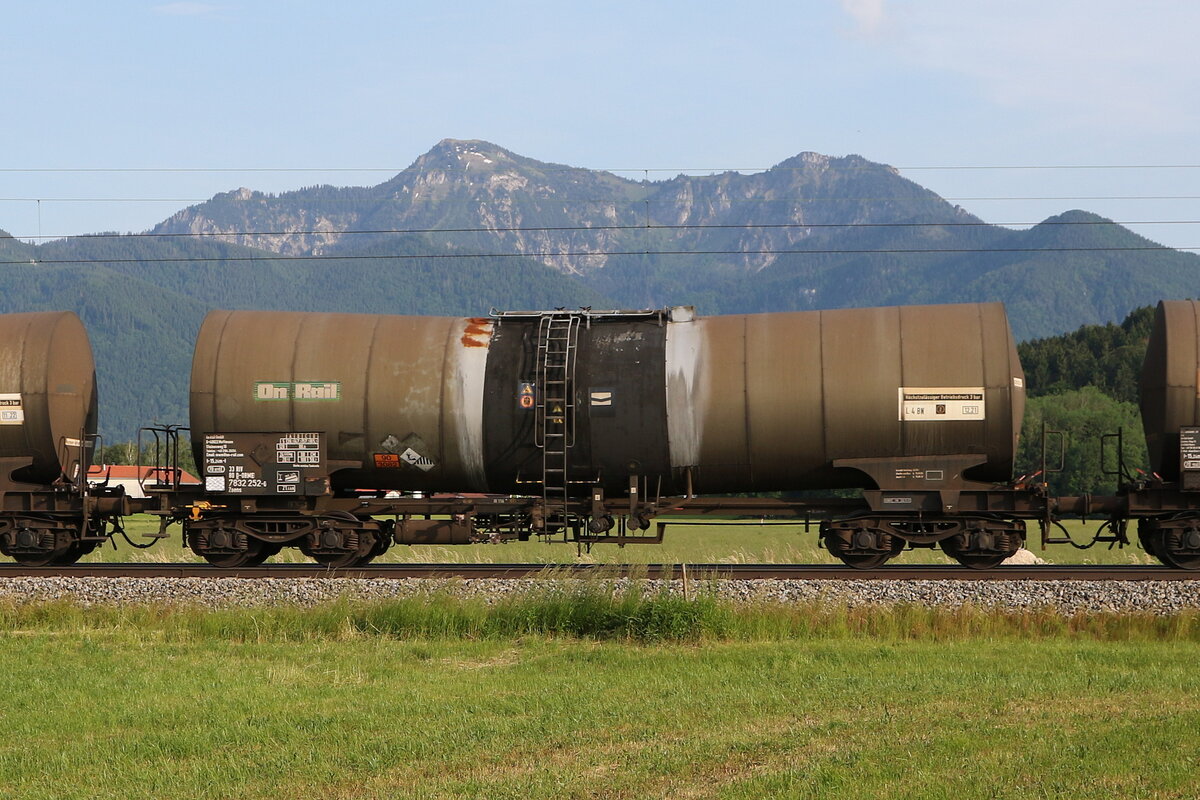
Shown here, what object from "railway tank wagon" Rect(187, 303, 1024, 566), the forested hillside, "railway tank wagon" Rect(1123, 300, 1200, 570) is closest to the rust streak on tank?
→ "railway tank wagon" Rect(187, 303, 1024, 566)

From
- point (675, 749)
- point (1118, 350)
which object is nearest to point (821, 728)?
point (675, 749)

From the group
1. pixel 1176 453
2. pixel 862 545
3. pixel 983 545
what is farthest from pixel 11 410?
pixel 1176 453

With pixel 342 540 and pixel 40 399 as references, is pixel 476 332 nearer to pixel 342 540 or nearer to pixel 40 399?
pixel 342 540

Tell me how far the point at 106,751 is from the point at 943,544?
13217mm

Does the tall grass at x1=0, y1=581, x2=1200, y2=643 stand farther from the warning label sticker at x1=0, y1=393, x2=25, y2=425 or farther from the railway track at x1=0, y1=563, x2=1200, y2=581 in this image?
the warning label sticker at x1=0, y1=393, x2=25, y2=425

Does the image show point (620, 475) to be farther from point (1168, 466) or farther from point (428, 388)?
point (1168, 466)

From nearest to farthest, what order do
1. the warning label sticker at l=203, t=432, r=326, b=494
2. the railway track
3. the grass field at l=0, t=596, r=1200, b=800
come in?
the grass field at l=0, t=596, r=1200, b=800
the railway track
the warning label sticker at l=203, t=432, r=326, b=494

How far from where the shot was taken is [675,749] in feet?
29.9

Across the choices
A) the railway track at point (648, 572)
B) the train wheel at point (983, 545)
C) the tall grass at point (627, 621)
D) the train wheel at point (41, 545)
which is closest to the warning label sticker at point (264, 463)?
the railway track at point (648, 572)

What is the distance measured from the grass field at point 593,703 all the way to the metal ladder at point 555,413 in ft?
13.8

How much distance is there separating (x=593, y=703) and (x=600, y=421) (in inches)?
329

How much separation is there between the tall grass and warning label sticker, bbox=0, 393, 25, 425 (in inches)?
215

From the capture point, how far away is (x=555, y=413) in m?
18.7

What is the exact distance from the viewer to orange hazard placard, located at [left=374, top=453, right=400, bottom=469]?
19141 millimetres
